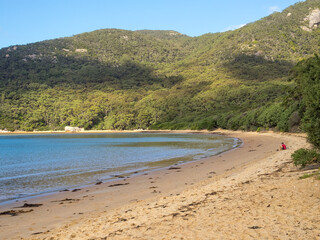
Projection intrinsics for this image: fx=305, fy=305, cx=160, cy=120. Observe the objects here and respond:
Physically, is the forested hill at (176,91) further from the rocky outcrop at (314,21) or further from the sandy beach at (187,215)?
the sandy beach at (187,215)

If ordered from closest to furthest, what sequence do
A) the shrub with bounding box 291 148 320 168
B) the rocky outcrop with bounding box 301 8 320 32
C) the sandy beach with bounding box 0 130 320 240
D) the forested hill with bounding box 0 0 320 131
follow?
the sandy beach with bounding box 0 130 320 240 → the shrub with bounding box 291 148 320 168 → the forested hill with bounding box 0 0 320 131 → the rocky outcrop with bounding box 301 8 320 32

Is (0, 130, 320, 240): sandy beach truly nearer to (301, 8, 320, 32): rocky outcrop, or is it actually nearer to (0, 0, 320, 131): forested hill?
(0, 0, 320, 131): forested hill

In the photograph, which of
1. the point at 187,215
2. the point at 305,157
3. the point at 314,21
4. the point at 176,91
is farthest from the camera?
the point at 314,21

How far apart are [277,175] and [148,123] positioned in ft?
404

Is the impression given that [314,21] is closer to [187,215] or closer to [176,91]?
[176,91]

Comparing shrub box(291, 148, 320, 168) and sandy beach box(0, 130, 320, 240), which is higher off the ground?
shrub box(291, 148, 320, 168)

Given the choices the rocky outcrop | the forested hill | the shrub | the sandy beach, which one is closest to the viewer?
the sandy beach

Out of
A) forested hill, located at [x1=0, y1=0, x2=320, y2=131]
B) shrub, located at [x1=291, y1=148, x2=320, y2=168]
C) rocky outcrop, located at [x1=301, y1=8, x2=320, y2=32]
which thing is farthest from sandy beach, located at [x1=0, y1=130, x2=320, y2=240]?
rocky outcrop, located at [x1=301, y1=8, x2=320, y2=32]

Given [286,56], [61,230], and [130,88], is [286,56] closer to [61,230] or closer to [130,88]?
[130,88]

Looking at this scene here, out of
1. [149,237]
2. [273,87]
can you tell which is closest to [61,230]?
[149,237]

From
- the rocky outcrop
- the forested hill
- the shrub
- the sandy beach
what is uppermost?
the rocky outcrop

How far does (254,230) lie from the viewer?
580 centimetres

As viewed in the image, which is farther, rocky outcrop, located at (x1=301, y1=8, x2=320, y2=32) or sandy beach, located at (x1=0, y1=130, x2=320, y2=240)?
rocky outcrop, located at (x1=301, y1=8, x2=320, y2=32)

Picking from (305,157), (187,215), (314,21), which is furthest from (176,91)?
(187,215)
